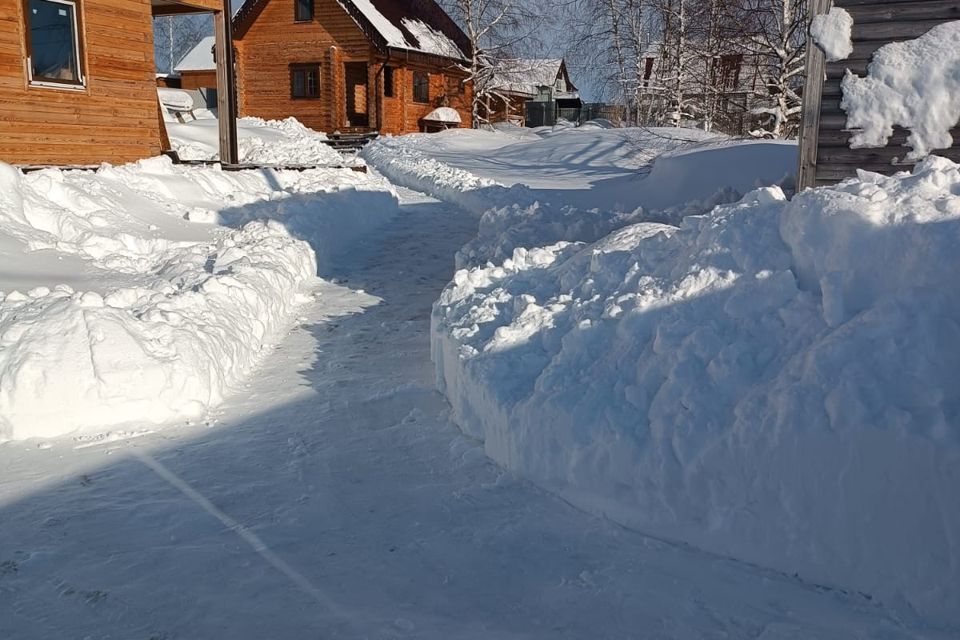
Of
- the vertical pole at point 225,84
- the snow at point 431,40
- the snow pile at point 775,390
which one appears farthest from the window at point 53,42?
the snow at point 431,40

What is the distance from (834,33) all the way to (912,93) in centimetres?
75

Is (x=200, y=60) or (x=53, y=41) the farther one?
(x=200, y=60)

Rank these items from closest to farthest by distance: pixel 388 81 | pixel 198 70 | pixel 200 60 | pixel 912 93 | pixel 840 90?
pixel 912 93
pixel 840 90
pixel 388 81
pixel 198 70
pixel 200 60

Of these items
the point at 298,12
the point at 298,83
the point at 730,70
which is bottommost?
the point at 730,70

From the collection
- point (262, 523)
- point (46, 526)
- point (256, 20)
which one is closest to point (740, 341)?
point (262, 523)

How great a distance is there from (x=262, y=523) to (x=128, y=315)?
224 cm

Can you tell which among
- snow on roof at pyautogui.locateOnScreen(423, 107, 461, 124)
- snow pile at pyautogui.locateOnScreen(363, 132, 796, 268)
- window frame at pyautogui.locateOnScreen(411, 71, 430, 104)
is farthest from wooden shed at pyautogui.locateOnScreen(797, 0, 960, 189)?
window frame at pyautogui.locateOnScreen(411, 71, 430, 104)

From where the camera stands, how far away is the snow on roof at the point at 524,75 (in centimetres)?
3078

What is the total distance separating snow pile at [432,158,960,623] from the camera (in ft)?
9.43

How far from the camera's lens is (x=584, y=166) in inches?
785

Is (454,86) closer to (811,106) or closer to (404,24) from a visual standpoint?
(404,24)

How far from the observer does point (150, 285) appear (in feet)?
20.7

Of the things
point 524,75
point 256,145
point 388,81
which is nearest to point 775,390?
point 256,145

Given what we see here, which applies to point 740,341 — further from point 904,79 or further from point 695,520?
point 904,79
